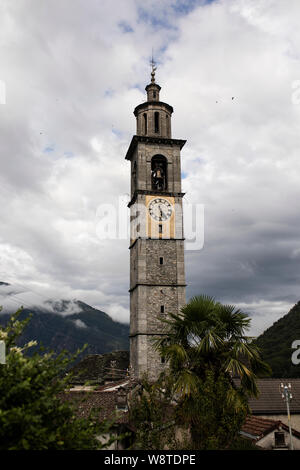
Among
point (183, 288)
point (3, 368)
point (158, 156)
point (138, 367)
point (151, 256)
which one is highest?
point (158, 156)

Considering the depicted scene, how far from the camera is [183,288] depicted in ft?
103

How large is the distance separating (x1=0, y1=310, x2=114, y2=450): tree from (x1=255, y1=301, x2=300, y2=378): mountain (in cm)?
5232

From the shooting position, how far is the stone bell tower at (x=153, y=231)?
99.1ft

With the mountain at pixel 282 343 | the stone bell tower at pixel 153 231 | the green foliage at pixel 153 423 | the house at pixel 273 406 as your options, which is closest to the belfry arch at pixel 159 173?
the stone bell tower at pixel 153 231

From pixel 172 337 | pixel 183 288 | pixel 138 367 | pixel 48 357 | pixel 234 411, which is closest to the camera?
pixel 48 357

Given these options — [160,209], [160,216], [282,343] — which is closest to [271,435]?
[160,216]

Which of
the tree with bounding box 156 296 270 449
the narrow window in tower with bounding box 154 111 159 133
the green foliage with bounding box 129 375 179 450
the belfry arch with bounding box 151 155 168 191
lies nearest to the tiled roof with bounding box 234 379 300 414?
the tree with bounding box 156 296 270 449

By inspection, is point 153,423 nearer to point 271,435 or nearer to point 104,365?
point 271,435

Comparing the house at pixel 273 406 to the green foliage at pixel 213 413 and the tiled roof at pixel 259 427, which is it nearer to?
the tiled roof at pixel 259 427

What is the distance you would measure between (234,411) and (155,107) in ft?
94.5

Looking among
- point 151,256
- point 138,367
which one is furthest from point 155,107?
point 138,367

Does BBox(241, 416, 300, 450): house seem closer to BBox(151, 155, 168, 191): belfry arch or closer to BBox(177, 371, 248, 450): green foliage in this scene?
BBox(177, 371, 248, 450): green foliage

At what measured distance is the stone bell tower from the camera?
30.2 meters
